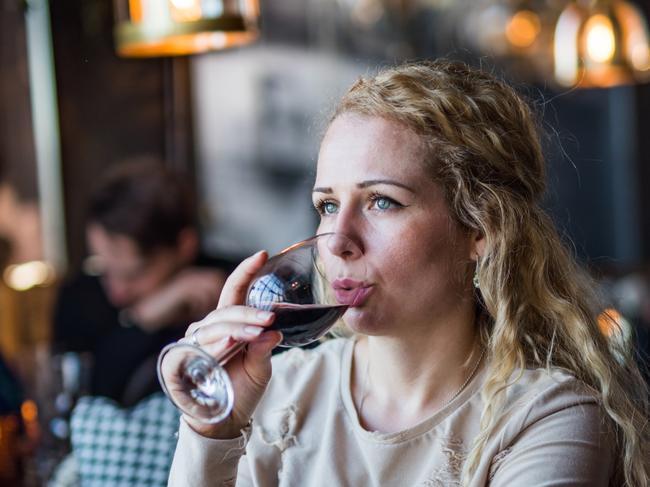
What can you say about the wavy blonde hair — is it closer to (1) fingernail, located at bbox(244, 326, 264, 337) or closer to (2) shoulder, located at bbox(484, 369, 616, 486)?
(2) shoulder, located at bbox(484, 369, 616, 486)

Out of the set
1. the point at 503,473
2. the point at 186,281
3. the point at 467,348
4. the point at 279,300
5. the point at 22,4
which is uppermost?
the point at 22,4

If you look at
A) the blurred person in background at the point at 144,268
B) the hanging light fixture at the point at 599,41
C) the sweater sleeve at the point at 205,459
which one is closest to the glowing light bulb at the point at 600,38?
the hanging light fixture at the point at 599,41

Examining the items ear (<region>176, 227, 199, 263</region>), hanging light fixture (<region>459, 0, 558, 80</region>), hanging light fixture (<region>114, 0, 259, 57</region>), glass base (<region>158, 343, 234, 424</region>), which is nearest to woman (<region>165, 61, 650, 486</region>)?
glass base (<region>158, 343, 234, 424</region>)

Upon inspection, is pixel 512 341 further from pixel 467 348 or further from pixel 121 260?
pixel 121 260

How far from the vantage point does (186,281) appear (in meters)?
3.53

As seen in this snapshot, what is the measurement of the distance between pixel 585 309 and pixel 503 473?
348 mm

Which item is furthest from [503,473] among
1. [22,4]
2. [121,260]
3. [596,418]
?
→ [121,260]

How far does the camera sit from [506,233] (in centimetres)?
164

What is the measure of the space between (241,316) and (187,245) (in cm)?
237

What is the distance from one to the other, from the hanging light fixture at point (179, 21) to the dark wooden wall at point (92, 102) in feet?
7.54

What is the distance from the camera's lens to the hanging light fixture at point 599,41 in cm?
364

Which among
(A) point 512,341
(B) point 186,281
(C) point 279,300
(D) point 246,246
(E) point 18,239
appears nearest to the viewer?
(C) point 279,300

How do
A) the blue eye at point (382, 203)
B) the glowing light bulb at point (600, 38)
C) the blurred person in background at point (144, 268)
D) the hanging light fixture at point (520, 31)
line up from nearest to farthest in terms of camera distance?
the blue eye at point (382, 203) → the blurred person in background at point (144, 268) → the glowing light bulb at point (600, 38) → the hanging light fixture at point (520, 31)

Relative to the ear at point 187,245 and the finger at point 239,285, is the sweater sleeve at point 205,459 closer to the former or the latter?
the finger at point 239,285
